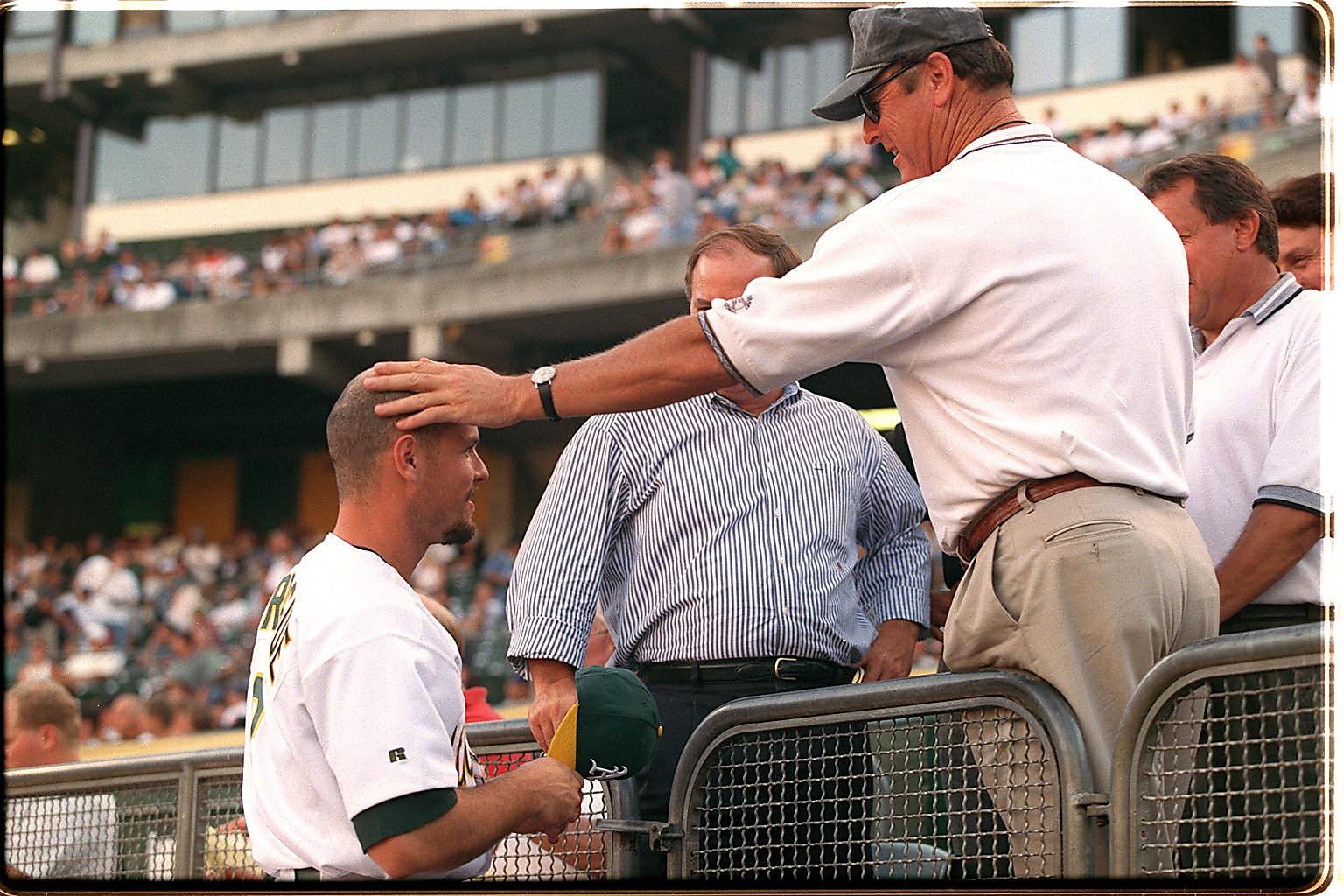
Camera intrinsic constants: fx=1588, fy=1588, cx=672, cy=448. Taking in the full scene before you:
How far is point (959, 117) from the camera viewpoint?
2.87 m

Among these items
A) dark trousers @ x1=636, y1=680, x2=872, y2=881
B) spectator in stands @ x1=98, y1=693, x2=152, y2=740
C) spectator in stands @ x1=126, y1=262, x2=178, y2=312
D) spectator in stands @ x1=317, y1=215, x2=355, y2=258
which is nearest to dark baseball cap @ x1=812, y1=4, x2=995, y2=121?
dark trousers @ x1=636, y1=680, x2=872, y2=881

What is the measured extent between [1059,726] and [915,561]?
1.32 meters

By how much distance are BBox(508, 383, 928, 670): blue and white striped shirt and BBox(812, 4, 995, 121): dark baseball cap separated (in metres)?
0.94

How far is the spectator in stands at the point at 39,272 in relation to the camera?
26.9 meters

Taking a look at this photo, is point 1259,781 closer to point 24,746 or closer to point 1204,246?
Answer: point 1204,246

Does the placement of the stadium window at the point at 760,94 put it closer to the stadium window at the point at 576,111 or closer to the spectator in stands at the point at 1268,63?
the stadium window at the point at 576,111

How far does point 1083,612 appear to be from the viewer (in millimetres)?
2533

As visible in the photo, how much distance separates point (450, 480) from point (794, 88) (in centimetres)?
2369

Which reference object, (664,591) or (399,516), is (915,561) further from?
(399,516)

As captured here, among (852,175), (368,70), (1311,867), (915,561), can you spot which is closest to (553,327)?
(852,175)

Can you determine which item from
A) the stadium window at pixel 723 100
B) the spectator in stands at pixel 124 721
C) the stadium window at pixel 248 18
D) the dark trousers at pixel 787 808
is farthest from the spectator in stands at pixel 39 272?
the dark trousers at pixel 787 808

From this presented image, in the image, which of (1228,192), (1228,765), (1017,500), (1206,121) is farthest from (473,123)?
(1228,765)

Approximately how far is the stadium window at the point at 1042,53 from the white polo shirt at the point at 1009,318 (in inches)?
825

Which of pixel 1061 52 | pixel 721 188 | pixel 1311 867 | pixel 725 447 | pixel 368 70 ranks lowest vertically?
pixel 1311 867
